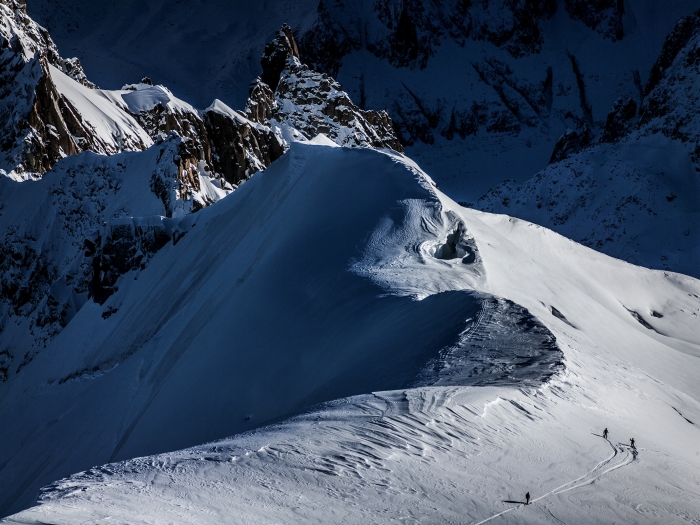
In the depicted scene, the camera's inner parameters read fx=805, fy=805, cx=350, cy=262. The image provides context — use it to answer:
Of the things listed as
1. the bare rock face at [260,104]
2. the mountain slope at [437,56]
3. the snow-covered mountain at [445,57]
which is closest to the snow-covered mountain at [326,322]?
the bare rock face at [260,104]

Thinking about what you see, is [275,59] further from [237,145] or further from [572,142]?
[572,142]

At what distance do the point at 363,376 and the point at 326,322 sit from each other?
16.3ft

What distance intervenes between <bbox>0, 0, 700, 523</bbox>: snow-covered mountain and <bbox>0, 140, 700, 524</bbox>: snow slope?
6 centimetres

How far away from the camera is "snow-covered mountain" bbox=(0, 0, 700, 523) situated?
31.4ft

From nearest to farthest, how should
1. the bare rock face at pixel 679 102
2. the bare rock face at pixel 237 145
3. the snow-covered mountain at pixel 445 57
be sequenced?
the bare rock face at pixel 679 102 → the bare rock face at pixel 237 145 → the snow-covered mountain at pixel 445 57

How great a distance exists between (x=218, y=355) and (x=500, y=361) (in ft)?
36.3

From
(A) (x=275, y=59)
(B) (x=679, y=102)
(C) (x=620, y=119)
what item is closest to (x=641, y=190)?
(B) (x=679, y=102)

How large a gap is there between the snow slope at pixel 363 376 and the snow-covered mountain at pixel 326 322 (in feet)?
0.20

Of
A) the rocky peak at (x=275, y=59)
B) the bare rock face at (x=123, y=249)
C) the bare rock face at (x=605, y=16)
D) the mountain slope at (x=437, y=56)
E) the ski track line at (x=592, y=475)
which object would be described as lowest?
the ski track line at (x=592, y=475)

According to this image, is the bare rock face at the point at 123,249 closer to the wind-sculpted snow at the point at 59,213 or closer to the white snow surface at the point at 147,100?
the wind-sculpted snow at the point at 59,213

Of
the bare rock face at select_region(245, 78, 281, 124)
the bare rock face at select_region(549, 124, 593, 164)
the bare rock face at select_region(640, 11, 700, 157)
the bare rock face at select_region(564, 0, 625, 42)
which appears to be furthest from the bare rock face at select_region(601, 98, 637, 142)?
the bare rock face at select_region(564, 0, 625, 42)

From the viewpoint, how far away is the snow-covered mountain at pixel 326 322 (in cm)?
956

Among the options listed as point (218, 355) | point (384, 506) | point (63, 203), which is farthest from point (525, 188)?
point (384, 506)

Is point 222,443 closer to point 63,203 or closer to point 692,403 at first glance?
point 692,403
